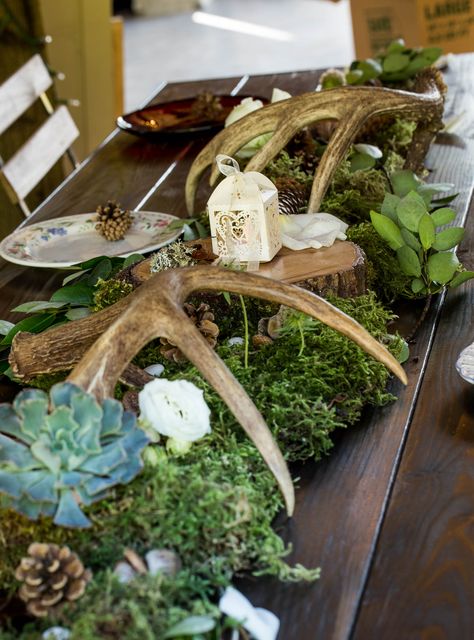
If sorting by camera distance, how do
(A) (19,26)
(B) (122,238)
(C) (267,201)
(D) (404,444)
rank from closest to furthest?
(D) (404,444)
(C) (267,201)
(B) (122,238)
(A) (19,26)

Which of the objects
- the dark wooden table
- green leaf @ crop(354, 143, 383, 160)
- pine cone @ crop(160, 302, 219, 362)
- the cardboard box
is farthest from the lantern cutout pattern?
the cardboard box

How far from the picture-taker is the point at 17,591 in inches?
31.5

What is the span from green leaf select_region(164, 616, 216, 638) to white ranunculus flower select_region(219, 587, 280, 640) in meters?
0.04

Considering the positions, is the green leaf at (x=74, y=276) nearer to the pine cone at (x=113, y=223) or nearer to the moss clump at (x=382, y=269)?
the pine cone at (x=113, y=223)

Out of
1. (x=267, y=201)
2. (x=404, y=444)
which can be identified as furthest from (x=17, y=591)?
(x=267, y=201)

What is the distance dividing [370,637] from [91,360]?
33 cm

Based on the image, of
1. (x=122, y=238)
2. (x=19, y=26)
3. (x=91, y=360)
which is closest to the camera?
(x=91, y=360)

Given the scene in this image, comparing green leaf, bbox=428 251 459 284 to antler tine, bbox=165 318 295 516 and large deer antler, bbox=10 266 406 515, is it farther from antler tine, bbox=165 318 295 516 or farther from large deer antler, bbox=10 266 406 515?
antler tine, bbox=165 318 295 516

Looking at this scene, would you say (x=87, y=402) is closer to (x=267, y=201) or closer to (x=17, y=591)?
(x=17, y=591)

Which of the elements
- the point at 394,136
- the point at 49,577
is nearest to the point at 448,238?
the point at 394,136

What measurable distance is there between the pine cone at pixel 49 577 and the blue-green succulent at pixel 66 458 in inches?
1.1

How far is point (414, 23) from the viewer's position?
121 inches

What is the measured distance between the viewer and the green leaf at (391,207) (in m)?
1.36

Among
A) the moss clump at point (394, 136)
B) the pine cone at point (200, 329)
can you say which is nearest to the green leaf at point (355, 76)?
the moss clump at point (394, 136)
